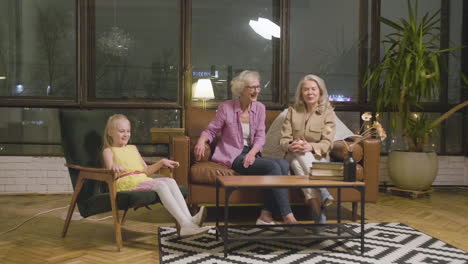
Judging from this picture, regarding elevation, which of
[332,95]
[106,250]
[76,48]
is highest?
[76,48]

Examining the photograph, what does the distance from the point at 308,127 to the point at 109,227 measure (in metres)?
1.75

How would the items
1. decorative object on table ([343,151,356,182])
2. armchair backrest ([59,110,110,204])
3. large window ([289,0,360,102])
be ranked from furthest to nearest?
large window ([289,0,360,102])
armchair backrest ([59,110,110,204])
decorative object on table ([343,151,356,182])

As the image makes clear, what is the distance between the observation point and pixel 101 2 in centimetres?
554

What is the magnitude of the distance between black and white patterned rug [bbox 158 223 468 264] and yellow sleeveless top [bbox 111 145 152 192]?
1.43ft

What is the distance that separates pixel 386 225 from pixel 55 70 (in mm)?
3790

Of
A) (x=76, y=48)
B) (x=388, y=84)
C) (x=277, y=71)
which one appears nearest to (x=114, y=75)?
(x=76, y=48)

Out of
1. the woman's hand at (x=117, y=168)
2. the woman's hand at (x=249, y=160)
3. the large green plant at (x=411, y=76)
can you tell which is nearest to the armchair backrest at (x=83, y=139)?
the woman's hand at (x=117, y=168)

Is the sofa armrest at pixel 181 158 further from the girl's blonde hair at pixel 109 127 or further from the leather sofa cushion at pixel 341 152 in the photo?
the leather sofa cushion at pixel 341 152

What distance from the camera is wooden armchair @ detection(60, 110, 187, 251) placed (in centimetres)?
318

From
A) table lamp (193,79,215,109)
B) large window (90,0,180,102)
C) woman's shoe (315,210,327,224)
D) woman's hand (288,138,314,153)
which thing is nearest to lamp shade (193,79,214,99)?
table lamp (193,79,215,109)

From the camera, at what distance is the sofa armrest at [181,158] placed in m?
3.96

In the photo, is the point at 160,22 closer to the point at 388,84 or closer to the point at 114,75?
the point at 114,75

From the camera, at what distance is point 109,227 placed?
12.7 ft

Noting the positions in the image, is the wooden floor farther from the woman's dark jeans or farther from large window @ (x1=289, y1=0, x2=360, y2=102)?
large window @ (x1=289, y1=0, x2=360, y2=102)
